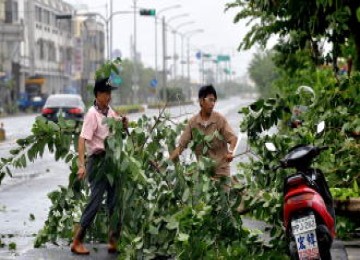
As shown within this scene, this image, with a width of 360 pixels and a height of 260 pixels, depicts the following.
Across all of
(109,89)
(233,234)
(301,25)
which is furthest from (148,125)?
(301,25)

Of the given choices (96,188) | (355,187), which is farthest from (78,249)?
(355,187)

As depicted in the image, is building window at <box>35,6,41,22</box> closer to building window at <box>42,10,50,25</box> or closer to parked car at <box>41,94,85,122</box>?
building window at <box>42,10,50,25</box>

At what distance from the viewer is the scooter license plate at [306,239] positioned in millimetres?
6543

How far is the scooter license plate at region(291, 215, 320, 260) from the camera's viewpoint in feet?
21.5

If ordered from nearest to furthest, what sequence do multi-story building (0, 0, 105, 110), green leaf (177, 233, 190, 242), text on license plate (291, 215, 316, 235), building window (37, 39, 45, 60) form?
text on license plate (291, 215, 316, 235) < green leaf (177, 233, 190, 242) < multi-story building (0, 0, 105, 110) < building window (37, 39, 45, 60)

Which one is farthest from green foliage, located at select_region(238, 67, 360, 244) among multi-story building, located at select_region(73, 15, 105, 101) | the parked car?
multi-story building, located at select_region(73, 15, 105, 101)

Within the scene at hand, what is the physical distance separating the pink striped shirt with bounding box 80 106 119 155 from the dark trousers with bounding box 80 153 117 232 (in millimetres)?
90

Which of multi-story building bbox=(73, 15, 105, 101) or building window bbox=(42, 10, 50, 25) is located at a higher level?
building window bbox=(42, 10, 50, 25)

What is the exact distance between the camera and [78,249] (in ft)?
30.5

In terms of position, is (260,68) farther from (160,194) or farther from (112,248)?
(160,194)

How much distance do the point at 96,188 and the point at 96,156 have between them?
331 mm

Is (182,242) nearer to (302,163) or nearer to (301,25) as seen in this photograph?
(302,163)

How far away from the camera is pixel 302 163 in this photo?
22.3 ft

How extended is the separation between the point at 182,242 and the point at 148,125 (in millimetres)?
1822
